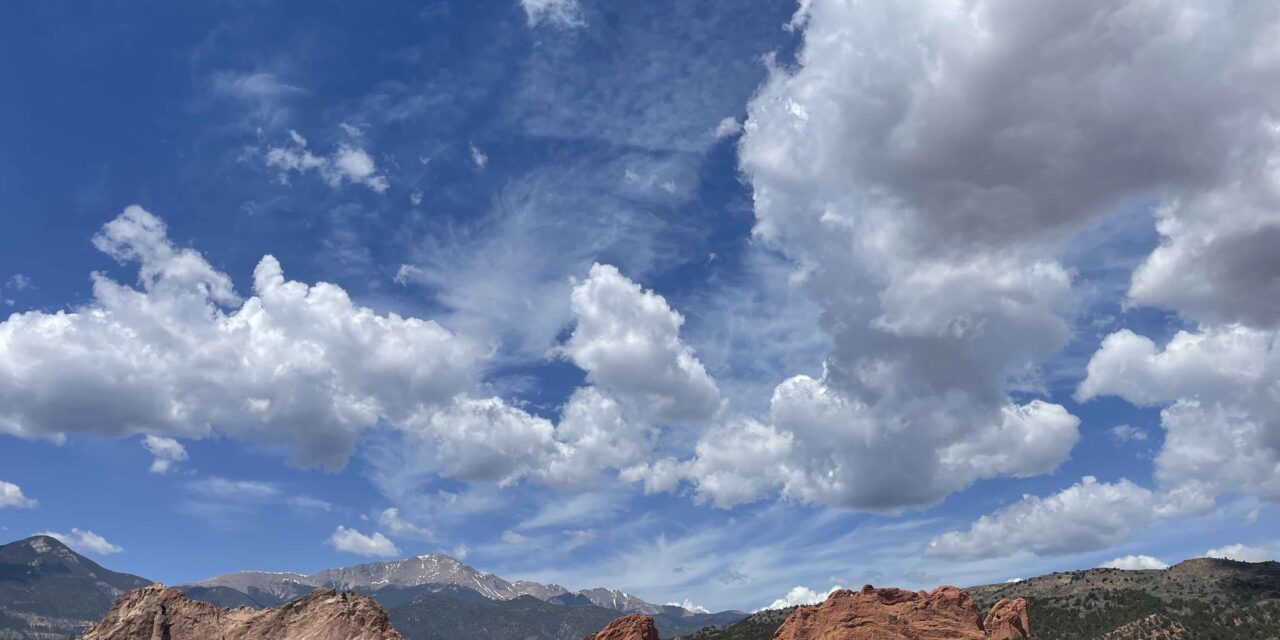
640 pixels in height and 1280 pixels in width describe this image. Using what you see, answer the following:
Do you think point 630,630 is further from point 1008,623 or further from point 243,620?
point 1008,623

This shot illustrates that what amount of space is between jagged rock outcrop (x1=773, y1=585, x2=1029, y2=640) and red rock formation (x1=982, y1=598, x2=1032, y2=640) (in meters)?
0.24

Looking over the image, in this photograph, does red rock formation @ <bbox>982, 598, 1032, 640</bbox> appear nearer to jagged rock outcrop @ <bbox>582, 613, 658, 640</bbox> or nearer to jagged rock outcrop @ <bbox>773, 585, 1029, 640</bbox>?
jagged rock outcrop @ <bbox>773, 585, 1029, 640</bbox>

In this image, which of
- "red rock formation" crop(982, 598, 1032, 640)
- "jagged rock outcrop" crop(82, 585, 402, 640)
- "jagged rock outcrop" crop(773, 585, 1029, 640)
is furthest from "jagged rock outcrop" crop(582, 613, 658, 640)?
"red rock formation" crop(982, 598, 1032, 640)

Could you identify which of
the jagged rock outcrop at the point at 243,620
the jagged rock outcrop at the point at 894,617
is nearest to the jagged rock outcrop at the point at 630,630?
the jagged rock outcrop at the point at 894,617

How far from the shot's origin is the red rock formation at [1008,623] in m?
128

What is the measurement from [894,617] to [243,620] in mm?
94464

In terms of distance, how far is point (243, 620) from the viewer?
10094 cm

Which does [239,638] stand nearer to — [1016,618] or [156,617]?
[156,617]

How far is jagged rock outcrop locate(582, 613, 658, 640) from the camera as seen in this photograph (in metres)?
119

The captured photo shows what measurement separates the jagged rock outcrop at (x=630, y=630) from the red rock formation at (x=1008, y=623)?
53262 mm

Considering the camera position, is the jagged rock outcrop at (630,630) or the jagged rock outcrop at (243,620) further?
the jagged rock outcrop at (630,630)

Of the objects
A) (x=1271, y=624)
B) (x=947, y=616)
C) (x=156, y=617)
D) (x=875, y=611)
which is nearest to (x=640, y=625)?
(x=875, y=611)

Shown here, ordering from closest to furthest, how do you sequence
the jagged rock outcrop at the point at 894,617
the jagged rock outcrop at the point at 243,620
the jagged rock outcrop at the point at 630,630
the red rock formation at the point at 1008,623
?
1. the jagged rock outcrop at the point at 243,620
2. the jagged rock outcrop at the point at 630,630
3. the jagged rock outcrop at the point at 894,617
4. the red rock formation at the point at 1008,623

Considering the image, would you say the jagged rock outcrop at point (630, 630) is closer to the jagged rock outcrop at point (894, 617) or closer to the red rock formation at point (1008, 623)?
the jagged rock outcrop at point (894, 617)
